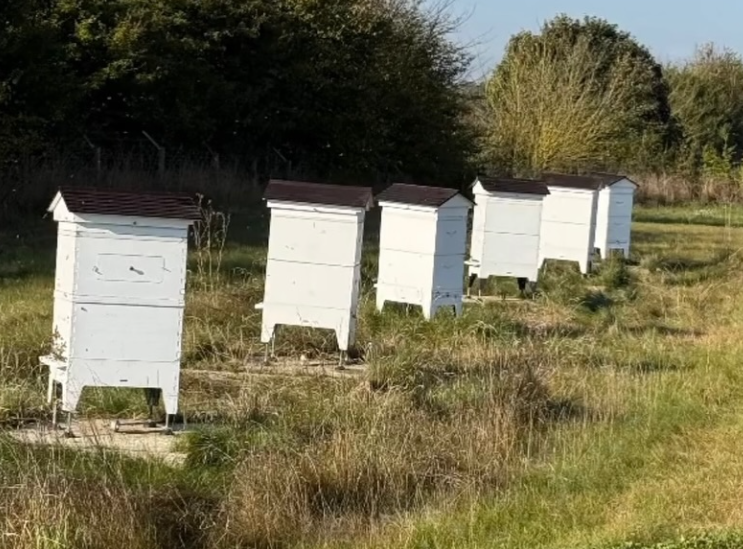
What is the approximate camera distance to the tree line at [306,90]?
21422mm

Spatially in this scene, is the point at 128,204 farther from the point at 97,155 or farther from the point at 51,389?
the point at 97,155

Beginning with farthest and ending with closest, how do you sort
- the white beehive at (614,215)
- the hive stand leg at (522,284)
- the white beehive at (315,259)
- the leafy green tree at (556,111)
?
1. the leafy green tree at (556,111)
2. the white beehive at (614,215)
3. the hive stand leg at (522,284)
4. the white beehive at (315,259)

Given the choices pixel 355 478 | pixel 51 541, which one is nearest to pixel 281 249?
pixel 355 478

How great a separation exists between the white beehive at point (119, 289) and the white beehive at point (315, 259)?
2774mm

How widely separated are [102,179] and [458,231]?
10.7 meters

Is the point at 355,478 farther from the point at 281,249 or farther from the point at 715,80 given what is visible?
the point at 715,80

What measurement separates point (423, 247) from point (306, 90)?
16537mm

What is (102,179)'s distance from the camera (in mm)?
20750

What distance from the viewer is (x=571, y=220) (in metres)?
17.5

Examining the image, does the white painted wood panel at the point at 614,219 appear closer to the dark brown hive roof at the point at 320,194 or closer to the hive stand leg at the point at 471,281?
the hive stand leg at the point at 471,281

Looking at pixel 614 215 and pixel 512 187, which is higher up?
pixel 512 187

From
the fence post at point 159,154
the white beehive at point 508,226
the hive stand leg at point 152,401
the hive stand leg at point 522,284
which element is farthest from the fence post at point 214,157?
the hive stand leg at point 152,401

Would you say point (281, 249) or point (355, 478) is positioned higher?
point (281, 249)

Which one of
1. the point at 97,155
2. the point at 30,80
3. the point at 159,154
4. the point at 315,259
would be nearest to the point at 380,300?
the point at 315,259
